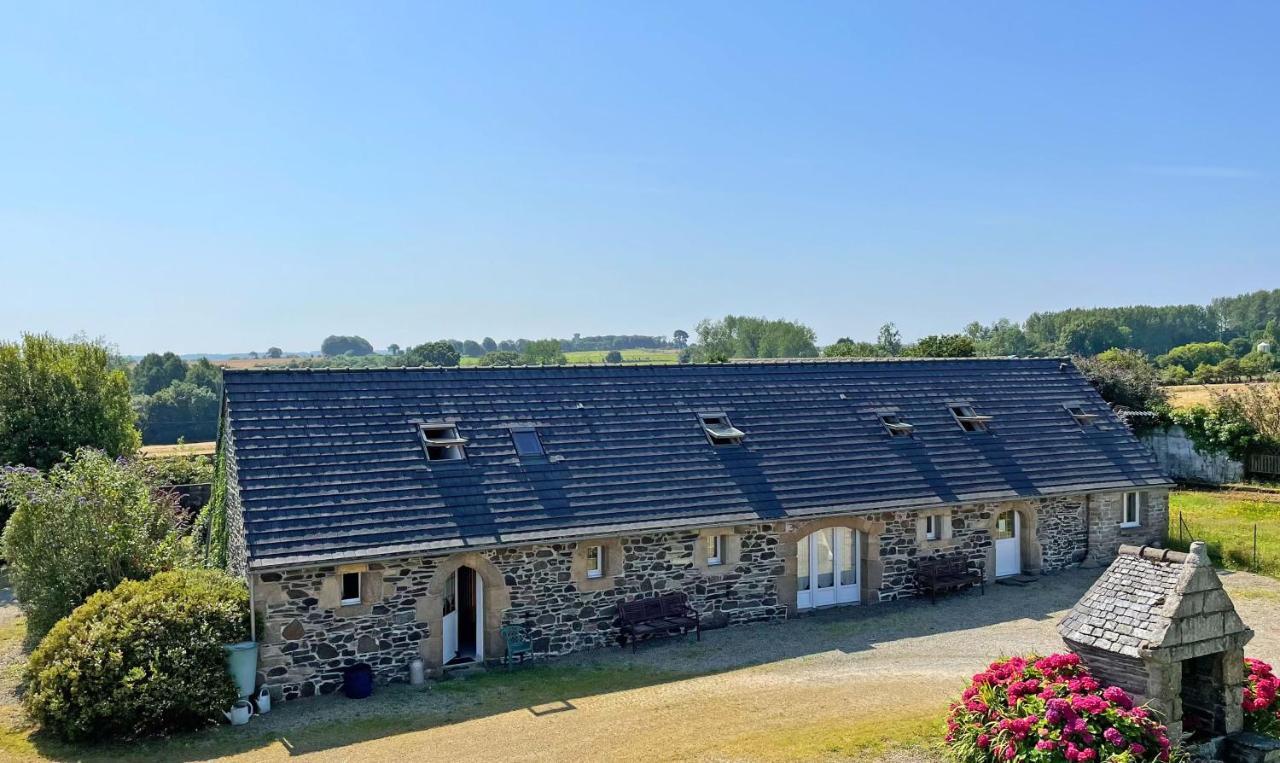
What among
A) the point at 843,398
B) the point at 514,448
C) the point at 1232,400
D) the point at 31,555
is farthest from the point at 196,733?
the point at 1232,400

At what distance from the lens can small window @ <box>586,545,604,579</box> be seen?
54.8ft

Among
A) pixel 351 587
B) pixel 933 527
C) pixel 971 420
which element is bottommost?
pixel 351 587

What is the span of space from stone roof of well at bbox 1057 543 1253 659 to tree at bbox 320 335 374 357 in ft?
577

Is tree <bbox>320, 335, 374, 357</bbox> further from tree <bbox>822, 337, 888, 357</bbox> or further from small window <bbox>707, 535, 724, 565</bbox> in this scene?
small window <bbox>707, 535, 724, 565</bbox>

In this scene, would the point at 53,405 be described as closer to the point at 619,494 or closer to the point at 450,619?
the point at 450,619

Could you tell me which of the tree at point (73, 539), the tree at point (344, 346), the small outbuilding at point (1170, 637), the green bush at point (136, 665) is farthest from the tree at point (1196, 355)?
the tree at point (344, 346)

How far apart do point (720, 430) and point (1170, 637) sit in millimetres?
10179

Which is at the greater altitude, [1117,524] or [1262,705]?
[1117,524]

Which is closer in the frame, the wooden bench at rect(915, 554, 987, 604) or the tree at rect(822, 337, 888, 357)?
the wooden bench at rect(915, 554, 987, 604)

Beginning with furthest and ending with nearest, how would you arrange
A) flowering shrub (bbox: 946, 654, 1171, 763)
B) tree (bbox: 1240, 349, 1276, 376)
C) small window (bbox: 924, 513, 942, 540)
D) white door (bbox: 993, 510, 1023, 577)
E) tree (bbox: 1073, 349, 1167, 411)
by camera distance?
tree (bbox: 1240, 349, 1276, 376)
tree (bbox: 1073, 349, 1167, 411)
white door (bbox: 993, 510, 1023, 577)
small window (bbox: 924, 513, 942, 540)
flowering shrub (bbox: 946, 654, 1171, 763)

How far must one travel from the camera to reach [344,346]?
18262 centimetres

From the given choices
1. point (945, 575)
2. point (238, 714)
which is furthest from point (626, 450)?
point (238, 714)

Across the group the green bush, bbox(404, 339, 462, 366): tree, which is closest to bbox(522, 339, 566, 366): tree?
bbox(404, 339, 462, 366): tree

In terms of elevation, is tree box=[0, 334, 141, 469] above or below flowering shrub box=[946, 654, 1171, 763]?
above
